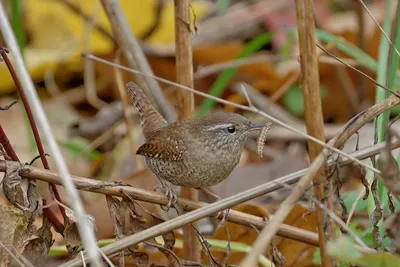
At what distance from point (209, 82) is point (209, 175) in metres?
2.38

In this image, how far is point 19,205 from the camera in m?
2.18

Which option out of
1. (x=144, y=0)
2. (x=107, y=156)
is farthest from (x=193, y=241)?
(x=144, y=0)

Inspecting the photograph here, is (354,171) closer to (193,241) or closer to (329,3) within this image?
(193,241)

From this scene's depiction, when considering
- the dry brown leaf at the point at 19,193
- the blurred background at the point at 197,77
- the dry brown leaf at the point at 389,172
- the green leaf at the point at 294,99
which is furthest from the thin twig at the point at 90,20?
the dry brown leaf at the point at 389,172

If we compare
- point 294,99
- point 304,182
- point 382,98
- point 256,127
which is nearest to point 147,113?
point 256,127

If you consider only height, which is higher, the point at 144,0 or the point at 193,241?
the point at 144,0

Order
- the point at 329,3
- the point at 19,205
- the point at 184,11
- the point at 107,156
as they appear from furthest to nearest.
→ 1. the point at 329,3
2. the point at 107,156
3. the point at 184,11
4. the point at 19,205

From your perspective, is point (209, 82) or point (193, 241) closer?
point (193, 241)

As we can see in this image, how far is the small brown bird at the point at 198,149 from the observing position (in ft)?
8.56

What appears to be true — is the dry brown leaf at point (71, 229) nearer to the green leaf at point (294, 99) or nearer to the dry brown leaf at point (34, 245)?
the dry brown leaf at point (34, 245)

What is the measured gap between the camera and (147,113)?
316 centimetres

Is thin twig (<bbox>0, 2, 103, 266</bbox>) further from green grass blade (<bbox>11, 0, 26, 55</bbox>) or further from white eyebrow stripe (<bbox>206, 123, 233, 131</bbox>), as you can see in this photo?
green grass blade (<bbox>11, 0, 26, 55</bbox>)

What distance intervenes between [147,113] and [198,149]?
0.52 m

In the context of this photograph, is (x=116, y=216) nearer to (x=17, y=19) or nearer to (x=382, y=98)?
(x=382, y=98)
